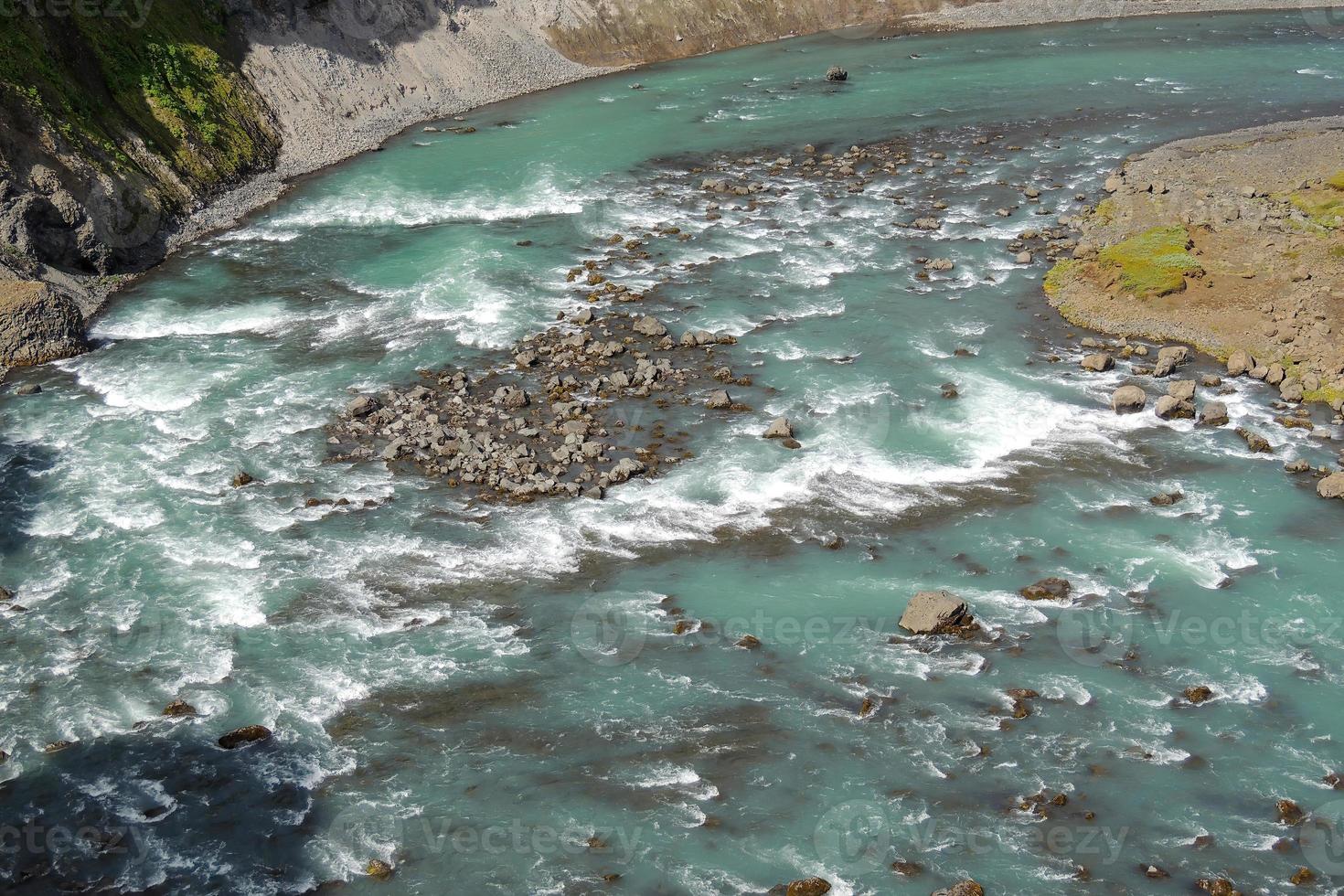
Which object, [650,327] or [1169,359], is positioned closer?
[1169,359]

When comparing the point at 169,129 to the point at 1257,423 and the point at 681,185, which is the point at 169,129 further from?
the point at 1257,423

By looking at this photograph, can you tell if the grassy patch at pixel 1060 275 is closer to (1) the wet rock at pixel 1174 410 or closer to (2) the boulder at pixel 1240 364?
(2) the boulder at pixel 1240 364

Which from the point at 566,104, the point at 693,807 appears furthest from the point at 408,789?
the point at 566,104

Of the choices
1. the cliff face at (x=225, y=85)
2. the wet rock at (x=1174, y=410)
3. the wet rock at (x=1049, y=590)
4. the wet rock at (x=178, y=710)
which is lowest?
the wet rock at (x=1049, y=590)

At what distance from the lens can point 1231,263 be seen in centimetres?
3997

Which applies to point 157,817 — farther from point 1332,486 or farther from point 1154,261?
point 1154,261

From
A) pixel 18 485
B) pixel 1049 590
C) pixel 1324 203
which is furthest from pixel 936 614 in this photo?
pixel 1324 203

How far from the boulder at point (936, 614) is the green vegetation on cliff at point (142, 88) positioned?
40.5 m

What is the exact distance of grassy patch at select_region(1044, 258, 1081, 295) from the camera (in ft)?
134

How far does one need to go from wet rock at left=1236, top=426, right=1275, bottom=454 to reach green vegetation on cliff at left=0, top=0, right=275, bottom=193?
45.9 meters

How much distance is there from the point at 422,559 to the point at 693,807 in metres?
10.7

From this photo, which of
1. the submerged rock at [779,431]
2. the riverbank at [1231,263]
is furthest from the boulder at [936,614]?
the riverbank at [1231,263]

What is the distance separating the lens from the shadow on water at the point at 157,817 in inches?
774

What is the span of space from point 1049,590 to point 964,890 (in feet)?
30.9
